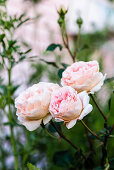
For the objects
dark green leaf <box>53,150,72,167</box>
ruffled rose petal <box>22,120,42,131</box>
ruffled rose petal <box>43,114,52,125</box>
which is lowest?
dark green leaf <box>53,150,72,167</box>

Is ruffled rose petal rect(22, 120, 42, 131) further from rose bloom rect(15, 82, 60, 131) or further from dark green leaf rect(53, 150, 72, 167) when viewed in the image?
dark green leaf rect(53, 150, 72, 167)

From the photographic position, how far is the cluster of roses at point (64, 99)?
52cm

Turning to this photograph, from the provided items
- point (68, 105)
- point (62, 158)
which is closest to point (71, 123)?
point (68, 105)

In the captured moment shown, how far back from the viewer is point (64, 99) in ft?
1.73

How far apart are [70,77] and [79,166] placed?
0.32m

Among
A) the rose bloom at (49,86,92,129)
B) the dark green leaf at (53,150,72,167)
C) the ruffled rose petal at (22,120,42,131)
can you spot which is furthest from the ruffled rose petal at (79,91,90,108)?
the dark green leaf at (53,150,72,167)

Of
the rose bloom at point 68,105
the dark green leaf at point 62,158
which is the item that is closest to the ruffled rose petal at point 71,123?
the rose bloom at point 68,105

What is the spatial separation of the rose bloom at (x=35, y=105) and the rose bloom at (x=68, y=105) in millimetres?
22

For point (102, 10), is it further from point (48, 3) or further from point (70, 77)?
point (70, 77)

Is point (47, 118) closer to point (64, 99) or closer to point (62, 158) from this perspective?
point (64, 99)

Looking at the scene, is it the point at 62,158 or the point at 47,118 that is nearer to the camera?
the point at 47,118

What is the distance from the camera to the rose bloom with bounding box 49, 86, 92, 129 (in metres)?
0.52

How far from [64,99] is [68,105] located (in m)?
0.02

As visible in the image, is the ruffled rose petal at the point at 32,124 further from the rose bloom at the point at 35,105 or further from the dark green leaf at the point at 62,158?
the dark green leaf at the point at 62,158
